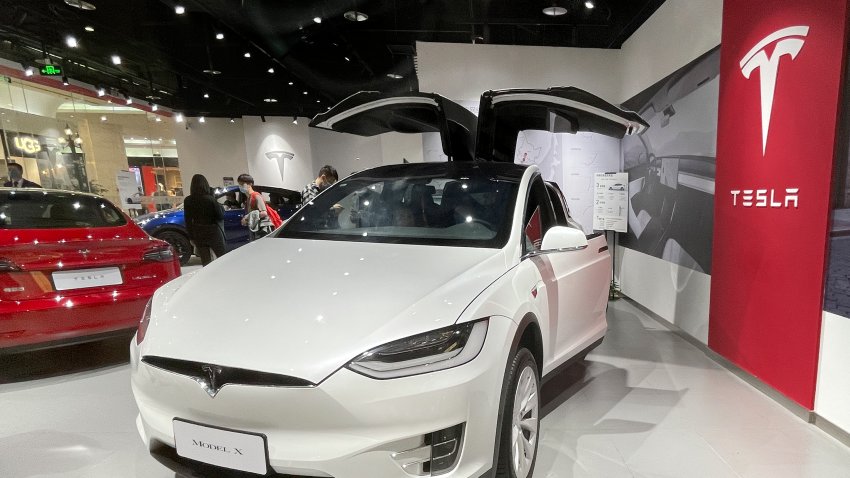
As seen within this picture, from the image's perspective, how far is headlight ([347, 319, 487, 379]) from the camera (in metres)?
1.20

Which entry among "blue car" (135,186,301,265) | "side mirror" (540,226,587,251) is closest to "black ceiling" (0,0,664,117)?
"blue car" (135,186,301,265)

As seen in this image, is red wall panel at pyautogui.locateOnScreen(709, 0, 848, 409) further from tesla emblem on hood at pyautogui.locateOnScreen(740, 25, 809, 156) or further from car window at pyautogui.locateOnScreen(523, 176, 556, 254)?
car window at pyautogui.locateOnScreen(523, 176, 556, 254)

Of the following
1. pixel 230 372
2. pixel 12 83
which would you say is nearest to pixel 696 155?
pixel 230 372

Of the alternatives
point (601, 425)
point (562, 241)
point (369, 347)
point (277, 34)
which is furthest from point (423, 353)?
point (277, 34)

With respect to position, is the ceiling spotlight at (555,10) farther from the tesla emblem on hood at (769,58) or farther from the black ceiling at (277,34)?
the tesla emblem on hood at (769,58)

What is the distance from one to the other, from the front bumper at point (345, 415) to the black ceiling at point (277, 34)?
525 centimetres

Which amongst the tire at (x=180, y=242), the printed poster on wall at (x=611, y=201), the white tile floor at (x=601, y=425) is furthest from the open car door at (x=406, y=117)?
the tire at (x=180, y=242)

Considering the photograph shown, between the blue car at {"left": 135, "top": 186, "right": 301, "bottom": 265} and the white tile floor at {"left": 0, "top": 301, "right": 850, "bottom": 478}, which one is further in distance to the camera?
the blue car at {"left": 135, "top": 186, "right": 301, "bottom": 265}

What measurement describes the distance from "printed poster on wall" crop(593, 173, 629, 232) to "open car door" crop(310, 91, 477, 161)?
1.87m

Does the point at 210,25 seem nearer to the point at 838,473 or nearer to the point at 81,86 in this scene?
the point at 81,86

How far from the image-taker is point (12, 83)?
8.72m

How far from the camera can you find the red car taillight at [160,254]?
3.09 metres

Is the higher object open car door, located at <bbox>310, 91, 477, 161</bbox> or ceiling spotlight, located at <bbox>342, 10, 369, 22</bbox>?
ceiling spotlight, located at <bbox>342, 10, 369, 22</bbox>

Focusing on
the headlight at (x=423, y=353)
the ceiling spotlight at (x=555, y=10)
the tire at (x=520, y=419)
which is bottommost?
the tire at (x=520, y=419)
